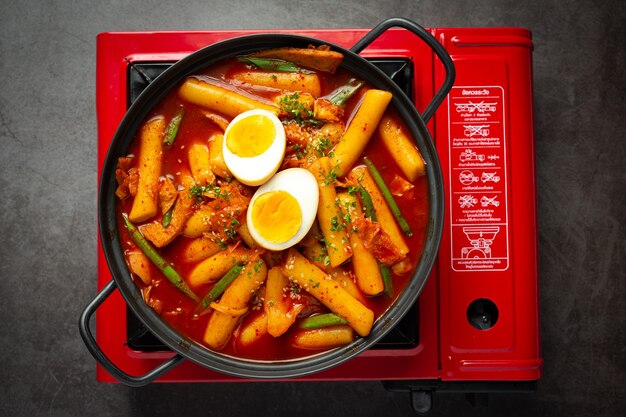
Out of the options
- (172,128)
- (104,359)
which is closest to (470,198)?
(172,128)

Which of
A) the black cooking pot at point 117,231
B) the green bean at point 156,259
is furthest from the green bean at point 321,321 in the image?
the green bean at point 156,259

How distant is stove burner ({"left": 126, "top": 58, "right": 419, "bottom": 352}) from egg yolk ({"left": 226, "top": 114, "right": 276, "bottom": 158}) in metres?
0.43

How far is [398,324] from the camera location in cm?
187

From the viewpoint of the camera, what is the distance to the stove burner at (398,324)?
1869 millimetres

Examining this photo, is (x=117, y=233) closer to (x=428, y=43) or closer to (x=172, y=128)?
(x=172, y=128)

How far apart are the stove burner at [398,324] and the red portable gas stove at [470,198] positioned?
0.24 ft

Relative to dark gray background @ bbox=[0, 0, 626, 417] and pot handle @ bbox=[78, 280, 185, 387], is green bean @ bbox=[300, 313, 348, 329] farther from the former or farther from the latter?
dark gray background @ bbox=[0, 0, 626, 417]

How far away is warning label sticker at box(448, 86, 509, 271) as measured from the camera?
1.95 metres

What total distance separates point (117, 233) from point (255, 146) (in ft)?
1.68

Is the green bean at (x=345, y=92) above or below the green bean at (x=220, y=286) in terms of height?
above

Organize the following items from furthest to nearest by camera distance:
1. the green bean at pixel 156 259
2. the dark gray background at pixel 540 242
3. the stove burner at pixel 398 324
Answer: the dark gray background at pixel 540 242
the stove burner at pixel 398 324
the green bean at pixel 156 259

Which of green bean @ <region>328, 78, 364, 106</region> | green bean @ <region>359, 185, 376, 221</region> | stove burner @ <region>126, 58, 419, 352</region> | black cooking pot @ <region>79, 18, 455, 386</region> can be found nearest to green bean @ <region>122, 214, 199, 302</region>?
black cooking pot @ <region>79, 18, 455, 386</region>

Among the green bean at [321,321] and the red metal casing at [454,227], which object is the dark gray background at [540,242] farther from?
the green bean at [321,321]

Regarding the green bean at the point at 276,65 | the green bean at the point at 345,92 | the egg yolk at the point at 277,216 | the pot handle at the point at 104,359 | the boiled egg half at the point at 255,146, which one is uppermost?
the green bean at the point at 276,65
